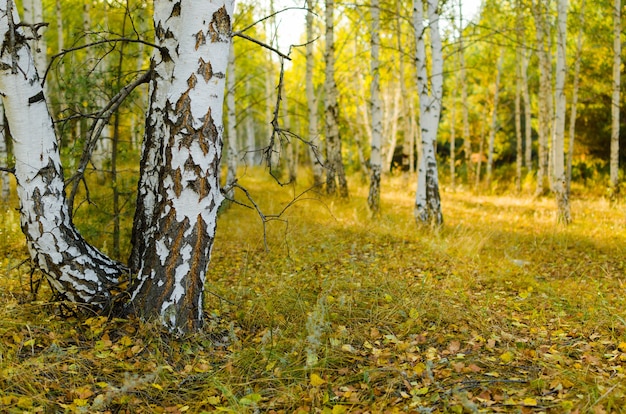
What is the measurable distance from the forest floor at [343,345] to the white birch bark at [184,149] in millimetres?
328

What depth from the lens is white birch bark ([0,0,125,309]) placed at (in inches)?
126

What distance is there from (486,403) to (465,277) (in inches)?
116

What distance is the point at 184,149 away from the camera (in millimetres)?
3283

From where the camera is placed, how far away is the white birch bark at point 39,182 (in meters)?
3.21

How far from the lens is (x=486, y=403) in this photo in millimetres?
2730

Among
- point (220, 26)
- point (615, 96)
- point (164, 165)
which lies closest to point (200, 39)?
point (220, 26)

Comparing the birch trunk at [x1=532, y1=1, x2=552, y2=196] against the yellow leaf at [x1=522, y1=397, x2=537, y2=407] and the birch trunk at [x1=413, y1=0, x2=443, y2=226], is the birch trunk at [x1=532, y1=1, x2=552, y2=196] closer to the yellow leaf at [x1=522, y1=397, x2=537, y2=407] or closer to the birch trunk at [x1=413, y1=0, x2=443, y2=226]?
the birch trunk at [x1=413, y1=0, x2=443, y2=226]

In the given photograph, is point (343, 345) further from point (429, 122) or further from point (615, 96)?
point (615, 96)

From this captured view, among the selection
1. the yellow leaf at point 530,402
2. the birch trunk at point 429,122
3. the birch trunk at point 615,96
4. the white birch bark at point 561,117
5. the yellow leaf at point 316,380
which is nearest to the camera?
the yellow leaf at point 530,402

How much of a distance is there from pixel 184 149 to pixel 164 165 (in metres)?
0.19

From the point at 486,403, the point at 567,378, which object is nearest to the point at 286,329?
the point at 486,403

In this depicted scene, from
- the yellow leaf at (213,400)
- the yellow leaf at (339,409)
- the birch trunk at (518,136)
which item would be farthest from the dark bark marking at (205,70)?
the birch trunk at (518,136)

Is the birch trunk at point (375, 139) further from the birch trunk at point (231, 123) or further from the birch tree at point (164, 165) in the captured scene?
the birch tree at point (164, 165)

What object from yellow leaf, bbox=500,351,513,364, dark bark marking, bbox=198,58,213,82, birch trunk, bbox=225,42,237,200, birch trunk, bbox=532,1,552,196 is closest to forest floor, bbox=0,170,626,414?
yellow leaf, bbox=500,351,513,364
